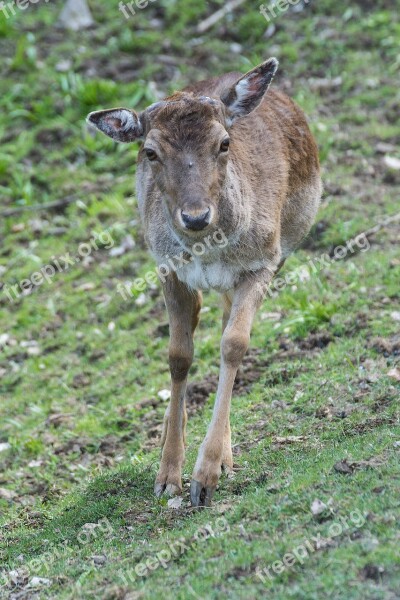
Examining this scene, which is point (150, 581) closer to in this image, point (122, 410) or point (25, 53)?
point (122, 410)

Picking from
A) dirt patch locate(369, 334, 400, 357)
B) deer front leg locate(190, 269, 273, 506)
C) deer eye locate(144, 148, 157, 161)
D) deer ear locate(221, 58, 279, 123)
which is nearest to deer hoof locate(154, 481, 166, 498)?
deer front leg locate(190, 269, 273, 506)

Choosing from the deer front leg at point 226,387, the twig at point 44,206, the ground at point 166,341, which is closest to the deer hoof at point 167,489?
the ground at point 166,341

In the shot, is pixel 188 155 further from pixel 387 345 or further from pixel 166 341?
pixel 166 341

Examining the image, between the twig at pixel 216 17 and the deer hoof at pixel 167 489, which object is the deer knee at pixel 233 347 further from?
the twig at pixel 216 17

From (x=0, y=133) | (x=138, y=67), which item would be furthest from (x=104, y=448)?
(x=138, y=67)

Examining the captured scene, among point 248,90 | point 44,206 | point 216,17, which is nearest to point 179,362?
point 248,90

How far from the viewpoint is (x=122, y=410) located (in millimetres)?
9250

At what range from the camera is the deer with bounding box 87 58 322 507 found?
21.5 feet

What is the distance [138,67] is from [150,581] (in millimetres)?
10937

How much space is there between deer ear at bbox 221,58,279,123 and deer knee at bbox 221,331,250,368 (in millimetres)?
1559

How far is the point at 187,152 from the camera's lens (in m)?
6.59

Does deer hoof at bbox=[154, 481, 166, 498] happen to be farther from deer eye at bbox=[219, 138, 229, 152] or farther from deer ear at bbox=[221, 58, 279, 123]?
deer ear at bbox=[221, 58, 279, 123]

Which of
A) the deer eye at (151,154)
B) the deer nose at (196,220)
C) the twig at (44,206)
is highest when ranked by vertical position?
the deer eye at (151,154)

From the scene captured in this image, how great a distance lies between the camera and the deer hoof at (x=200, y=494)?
6465mm
